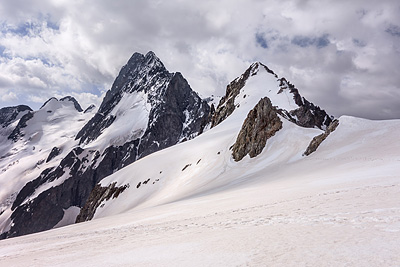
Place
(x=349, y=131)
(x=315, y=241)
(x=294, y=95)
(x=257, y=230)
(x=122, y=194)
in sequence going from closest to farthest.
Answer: (x=315, y=241) < (x=257, y=230) < (x=349, y=131) < (x=122, y=194) < (x=294, y=95)

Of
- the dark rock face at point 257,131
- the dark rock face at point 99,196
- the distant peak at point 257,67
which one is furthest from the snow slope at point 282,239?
the distant peak at point 257,67

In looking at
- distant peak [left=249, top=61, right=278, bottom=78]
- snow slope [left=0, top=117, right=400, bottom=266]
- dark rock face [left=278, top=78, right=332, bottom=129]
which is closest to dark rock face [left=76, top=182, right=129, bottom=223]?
dark rock face [left=278, top=78, right=332, bottom=129]

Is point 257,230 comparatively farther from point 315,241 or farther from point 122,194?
point 122,194

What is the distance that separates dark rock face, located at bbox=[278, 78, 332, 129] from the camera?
75500 millimetres

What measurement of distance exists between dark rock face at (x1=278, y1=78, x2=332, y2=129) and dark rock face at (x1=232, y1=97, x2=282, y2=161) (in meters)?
25.3

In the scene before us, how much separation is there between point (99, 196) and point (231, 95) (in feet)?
230

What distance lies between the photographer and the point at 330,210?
8.52m

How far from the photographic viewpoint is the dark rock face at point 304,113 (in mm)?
75500

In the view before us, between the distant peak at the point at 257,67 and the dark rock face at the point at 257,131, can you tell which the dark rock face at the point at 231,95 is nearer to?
the distant peak at the point at 257,67

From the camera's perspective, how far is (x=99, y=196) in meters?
69.1

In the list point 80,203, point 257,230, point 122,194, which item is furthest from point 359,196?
point 80,203

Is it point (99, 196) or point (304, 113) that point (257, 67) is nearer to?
point (304, 113)

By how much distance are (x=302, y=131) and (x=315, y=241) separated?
38.8m

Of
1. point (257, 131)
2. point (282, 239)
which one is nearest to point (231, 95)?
point (257, 131)
